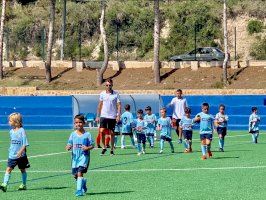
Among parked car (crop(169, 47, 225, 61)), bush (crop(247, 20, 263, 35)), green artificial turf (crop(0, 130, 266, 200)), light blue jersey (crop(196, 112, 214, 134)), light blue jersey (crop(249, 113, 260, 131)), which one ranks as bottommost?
green artificial turf (crop(0, 130, 266, 200))

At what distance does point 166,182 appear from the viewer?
17.2 meters

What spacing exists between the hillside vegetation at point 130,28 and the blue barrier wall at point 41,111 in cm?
2396

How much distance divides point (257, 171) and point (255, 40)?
53.9 m

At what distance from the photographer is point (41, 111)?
46.9 meters

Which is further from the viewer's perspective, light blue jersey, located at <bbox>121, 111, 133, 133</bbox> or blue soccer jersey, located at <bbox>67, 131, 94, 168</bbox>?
light blue jersey, located at <bbox>121, 111, 133, 133</bbox>

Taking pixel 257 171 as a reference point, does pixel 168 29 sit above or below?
above

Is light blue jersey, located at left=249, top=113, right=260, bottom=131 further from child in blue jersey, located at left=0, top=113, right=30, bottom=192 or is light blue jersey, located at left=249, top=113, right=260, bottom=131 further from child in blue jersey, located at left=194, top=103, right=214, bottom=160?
child in blue jersey, located at left=0, top=113, right=30, bottom=192

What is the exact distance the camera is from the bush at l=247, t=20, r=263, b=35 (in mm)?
74000

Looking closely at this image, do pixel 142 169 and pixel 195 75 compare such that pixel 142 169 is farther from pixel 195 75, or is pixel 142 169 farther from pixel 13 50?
pixel 13 50

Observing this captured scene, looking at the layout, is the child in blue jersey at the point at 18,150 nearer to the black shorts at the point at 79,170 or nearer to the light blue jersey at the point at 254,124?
the black shorts at the point at 79,170

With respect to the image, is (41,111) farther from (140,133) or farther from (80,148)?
(80,148)

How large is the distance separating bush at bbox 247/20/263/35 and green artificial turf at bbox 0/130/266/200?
47145 millimetres

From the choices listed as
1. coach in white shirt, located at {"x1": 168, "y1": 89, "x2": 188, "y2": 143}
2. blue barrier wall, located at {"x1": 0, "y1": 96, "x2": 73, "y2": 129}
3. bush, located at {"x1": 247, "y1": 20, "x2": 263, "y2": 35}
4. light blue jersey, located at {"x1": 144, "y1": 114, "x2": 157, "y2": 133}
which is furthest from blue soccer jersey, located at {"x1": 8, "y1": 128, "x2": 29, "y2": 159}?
bush, located at {"x1": 247, "y1": 20, "x2": 263, "y2": 35}

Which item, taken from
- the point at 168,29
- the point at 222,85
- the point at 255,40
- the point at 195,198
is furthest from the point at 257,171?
the point at 168,29
